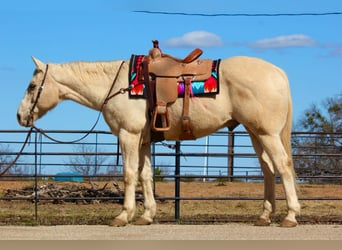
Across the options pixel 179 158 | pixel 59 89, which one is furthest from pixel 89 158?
pixel 59 89

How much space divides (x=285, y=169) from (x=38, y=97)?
3.42m

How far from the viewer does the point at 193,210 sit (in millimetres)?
14227

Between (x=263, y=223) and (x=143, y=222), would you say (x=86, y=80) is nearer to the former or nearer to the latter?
(x=143, y=222)

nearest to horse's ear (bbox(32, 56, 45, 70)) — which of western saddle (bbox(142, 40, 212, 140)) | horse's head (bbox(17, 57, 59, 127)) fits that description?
horse's head (bbox(17, 57, 59, 127))

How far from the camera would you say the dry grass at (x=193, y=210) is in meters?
11.4

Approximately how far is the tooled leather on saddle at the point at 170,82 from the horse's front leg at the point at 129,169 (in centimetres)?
33

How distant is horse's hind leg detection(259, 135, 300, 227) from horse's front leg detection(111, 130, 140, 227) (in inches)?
65.5

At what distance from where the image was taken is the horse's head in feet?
31.6

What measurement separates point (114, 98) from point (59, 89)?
899 mm

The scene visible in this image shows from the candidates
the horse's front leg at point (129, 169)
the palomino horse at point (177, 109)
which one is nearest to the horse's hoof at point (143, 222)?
the palomino horse at point (177, 109)

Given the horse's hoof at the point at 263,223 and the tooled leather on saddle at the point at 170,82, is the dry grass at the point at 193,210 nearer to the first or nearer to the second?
the horse's hoof at the point at 263,223

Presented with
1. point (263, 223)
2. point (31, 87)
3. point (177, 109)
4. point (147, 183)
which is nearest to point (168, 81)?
point (177, 109)

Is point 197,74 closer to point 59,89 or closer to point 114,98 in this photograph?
point 114,98

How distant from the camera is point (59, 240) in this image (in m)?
7.56
